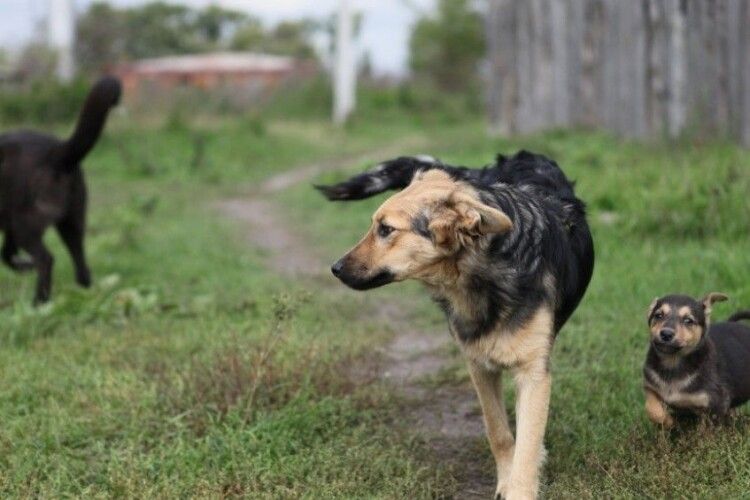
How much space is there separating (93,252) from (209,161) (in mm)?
8286

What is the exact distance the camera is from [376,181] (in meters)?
5.02

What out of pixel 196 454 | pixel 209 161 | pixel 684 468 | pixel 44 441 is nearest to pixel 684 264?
pixel 684 468

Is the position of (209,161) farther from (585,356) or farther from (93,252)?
(585,356)

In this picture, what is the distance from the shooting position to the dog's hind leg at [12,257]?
8029mm

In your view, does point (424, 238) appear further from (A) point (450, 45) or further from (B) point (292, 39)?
(B) point (292, 39)

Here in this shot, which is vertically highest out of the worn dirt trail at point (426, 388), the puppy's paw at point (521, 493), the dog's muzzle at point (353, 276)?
the dog's muzzle at point (353, 276)

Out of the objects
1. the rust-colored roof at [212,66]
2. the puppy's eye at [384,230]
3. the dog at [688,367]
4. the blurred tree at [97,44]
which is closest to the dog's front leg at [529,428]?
the dog at [688,367]

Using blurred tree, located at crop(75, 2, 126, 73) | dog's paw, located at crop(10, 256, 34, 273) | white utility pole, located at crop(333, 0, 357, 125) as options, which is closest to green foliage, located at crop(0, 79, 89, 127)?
blurred tree, located at crop(75, 2, 126, 73)

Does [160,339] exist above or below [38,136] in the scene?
below

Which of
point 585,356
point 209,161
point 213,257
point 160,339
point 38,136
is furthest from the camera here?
point 209,161

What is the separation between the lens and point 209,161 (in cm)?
1755

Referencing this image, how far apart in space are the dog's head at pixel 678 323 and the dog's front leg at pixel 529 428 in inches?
22.9

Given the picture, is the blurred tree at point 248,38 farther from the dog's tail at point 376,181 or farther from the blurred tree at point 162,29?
the dog's tail at point 376,181

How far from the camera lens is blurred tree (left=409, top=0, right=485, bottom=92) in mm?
38344
